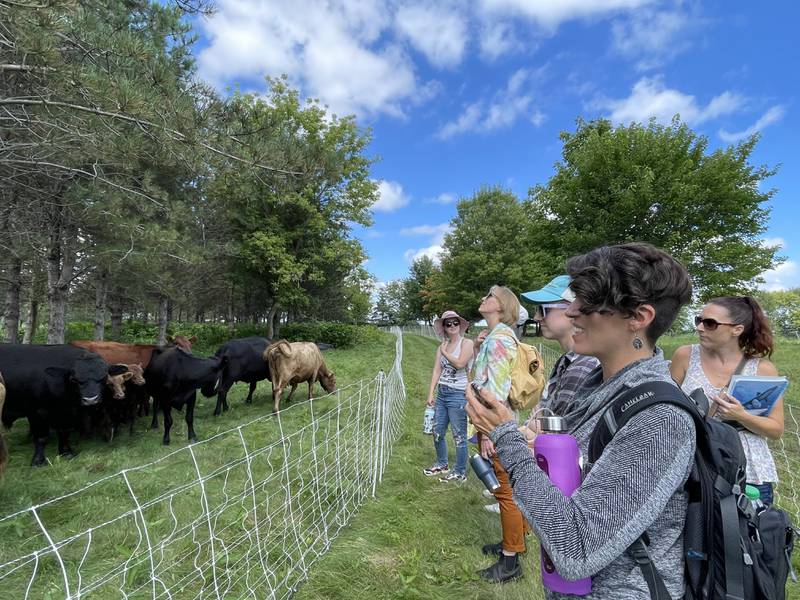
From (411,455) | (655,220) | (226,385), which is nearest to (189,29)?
(226,385)

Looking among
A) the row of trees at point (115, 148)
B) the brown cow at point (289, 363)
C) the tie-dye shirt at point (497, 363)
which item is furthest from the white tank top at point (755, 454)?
the brown cow at point (289, 363)

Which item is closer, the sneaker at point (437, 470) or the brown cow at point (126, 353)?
the sneaker at point (437, 470)

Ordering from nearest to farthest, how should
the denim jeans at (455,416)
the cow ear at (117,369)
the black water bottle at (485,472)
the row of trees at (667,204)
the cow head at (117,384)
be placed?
the black water bottle at (485,472)
the denim jeans at (455,416)
the cow head at (117,384)
the cow ear at (117,369)
the row of trees at (667,204)

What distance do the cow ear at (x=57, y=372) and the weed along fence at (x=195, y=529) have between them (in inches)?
68.0

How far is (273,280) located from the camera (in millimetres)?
20422

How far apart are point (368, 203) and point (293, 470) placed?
18390 mm

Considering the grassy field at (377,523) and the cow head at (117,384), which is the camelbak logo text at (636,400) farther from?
the cow head at (117,384)

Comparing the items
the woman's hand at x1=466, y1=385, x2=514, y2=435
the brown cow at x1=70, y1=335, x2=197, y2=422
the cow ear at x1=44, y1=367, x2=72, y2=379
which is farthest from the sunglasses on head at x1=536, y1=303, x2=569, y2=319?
the brown cow at x1=70, y1=335, x2=197, y2=422

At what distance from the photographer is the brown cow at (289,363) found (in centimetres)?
789

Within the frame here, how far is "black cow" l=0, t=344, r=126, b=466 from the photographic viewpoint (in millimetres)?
5254

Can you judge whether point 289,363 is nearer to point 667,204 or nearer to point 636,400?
point 636,400

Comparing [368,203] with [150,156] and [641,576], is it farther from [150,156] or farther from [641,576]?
[641,576]

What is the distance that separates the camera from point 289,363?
314 inches

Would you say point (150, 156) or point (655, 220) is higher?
point (655, 220)
